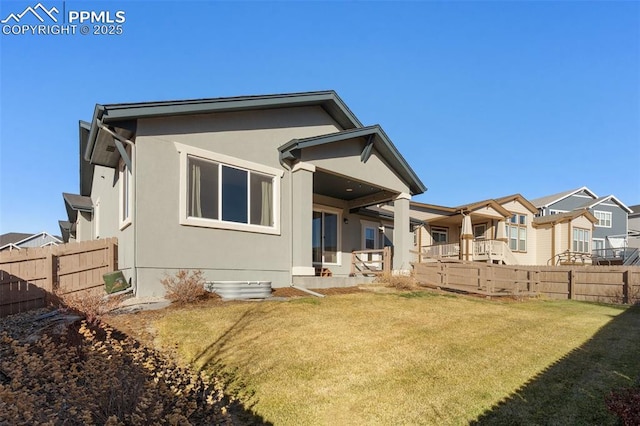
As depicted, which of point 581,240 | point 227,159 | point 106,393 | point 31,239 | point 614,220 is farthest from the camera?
point 31,239

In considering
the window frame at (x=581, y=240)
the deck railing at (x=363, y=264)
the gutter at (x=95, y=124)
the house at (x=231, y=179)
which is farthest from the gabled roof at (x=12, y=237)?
the window frame at (x=581, y=240)

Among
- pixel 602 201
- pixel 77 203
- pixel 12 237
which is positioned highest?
pixel 602 201

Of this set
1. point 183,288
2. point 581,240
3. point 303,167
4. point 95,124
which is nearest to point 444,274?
point 303,167

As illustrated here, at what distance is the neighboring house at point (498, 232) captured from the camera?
22969mm

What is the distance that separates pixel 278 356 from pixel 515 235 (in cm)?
2716

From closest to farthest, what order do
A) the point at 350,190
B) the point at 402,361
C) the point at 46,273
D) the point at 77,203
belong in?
the point at 402,361 < the point at 46,273 < the point at 350,190 < the point at 77,203

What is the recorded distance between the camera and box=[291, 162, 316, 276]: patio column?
11.2 m

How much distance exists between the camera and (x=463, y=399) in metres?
3.86

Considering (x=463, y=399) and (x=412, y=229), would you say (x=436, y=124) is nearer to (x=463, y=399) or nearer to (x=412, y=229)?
(x=412, y=229)

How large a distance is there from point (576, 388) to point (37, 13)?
43.9 ft

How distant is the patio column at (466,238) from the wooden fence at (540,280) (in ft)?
23.3

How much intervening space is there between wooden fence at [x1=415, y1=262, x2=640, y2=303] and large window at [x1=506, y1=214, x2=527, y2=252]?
12693mm

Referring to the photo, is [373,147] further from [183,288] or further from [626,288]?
[626,288]

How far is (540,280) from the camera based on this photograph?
1515 cm
